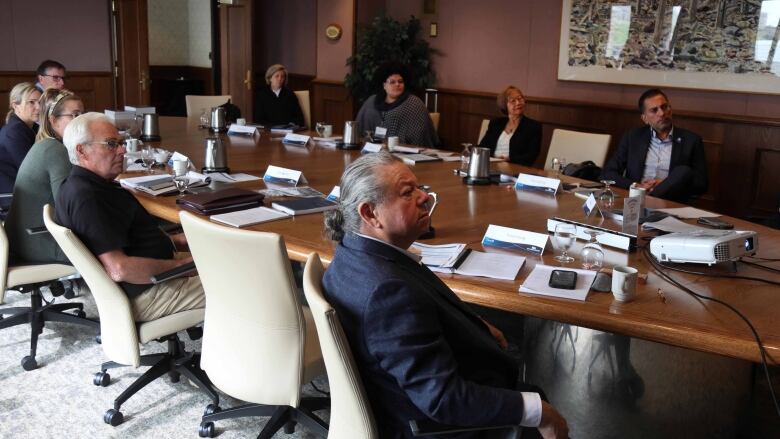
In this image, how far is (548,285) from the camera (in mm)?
2262

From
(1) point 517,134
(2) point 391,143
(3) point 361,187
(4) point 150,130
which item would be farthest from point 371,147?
(3) point 361,187

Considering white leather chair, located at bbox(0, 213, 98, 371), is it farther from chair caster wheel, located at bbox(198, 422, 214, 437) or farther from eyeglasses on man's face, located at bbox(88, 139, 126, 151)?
chair caster wheel, located at bbox(198, 422, 214, 437)

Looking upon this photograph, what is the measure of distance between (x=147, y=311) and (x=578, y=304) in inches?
61.0

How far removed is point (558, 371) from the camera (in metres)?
2.63

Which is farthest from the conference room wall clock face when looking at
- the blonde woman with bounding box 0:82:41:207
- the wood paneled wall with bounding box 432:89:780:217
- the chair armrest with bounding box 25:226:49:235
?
the chair armrest with bounding box 25:226:49:235

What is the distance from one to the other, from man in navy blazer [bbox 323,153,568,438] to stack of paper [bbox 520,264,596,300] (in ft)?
0.89

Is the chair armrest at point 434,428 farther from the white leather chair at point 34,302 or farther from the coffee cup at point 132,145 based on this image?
the coffee cup at point 132,145

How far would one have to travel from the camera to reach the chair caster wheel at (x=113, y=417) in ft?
9.40

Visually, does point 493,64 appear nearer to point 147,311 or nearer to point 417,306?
point 147,311

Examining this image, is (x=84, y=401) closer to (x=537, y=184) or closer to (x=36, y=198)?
(x=36, y=198)

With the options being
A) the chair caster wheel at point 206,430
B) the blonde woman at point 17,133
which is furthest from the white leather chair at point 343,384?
the blonde woman at point 17,133

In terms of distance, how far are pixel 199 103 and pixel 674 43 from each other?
13.6 ft

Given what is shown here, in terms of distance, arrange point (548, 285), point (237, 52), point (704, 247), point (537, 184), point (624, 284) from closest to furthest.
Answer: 1. point (624, 284)
2. point (548, 285)
3. point (704, 247)
4. point (537, 184)
5. point (237, 52)

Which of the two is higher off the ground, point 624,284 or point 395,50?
point 395,50
